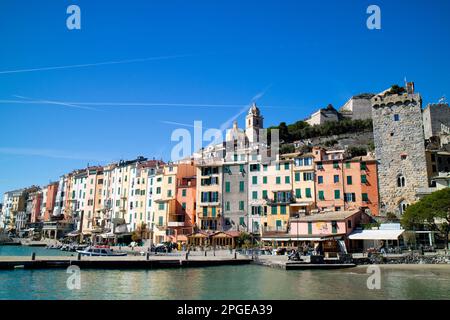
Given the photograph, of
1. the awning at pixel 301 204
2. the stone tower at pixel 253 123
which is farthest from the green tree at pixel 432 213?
the stone tower at pixel 253 123

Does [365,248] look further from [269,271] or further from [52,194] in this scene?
[52,194]

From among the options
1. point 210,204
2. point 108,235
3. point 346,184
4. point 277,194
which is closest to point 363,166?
point 346,184

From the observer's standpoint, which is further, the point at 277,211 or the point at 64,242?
the point at 64,242

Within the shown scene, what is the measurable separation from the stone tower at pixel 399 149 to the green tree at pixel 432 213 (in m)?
6.48

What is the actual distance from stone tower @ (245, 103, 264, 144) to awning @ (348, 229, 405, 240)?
187 feet

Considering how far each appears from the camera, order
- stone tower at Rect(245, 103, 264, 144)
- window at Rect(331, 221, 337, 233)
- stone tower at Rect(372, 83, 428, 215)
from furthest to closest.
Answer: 1. stone tower at Rect(245, 103, 264, 144)
2. stone tower at Rect(372, 83, 428, 215)
3. window at Rect(331, 221, 337, 233)

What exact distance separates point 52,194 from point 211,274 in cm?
8107

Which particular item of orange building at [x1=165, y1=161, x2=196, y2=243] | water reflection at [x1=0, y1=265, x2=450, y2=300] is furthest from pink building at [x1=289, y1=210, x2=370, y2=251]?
orange building at [x1=165, y1=161, x2=196, y2=243]

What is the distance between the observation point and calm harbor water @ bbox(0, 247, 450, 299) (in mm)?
21128

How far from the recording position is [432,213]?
37125 millimetres

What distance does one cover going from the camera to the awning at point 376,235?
37.3 metres

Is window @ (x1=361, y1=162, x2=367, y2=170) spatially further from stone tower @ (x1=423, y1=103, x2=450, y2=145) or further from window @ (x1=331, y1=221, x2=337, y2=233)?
stone tower @ (x1=423, y1=103, x2=450, y2=145)
